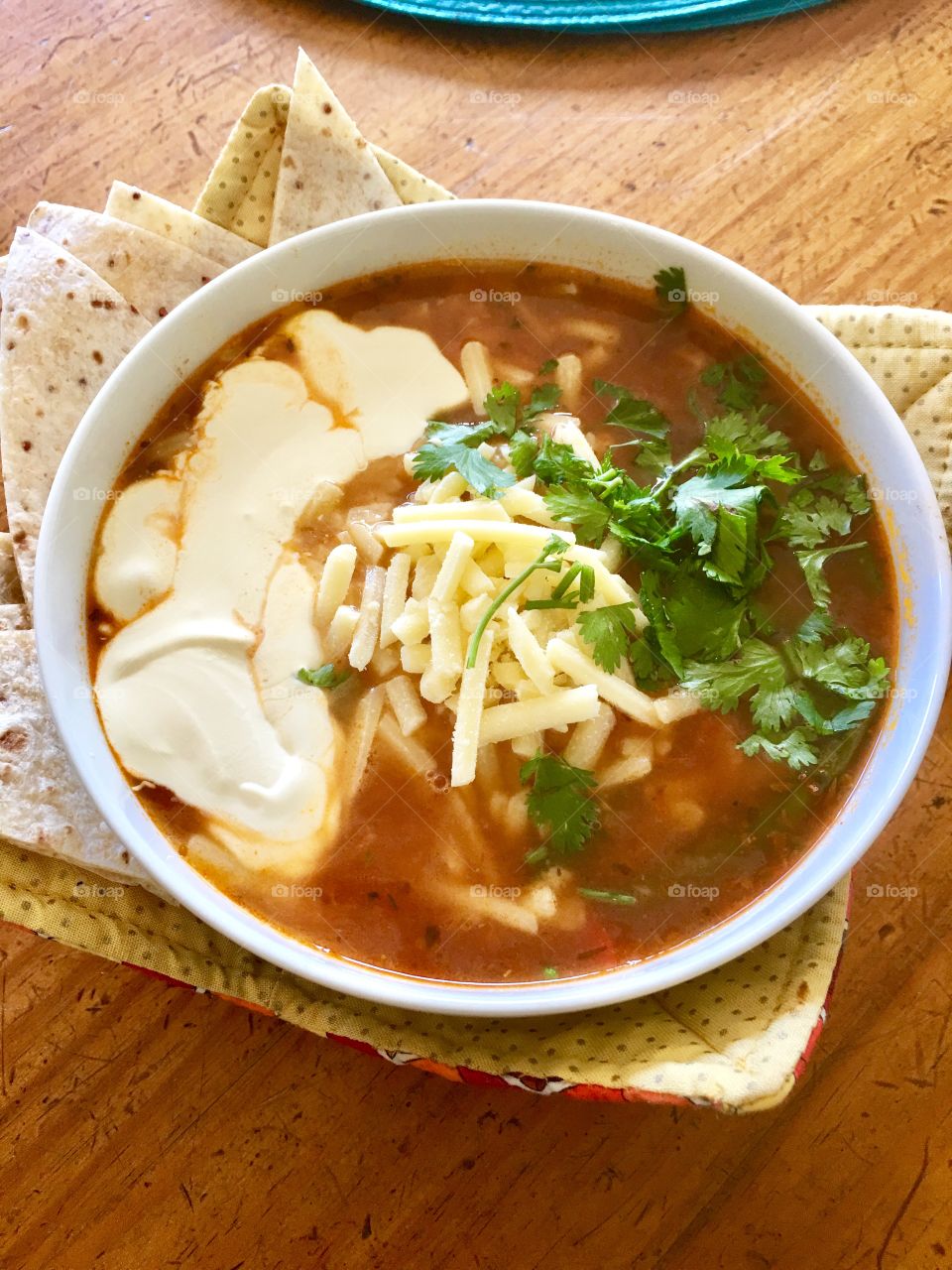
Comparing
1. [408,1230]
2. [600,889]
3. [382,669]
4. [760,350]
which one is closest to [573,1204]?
[408,1230]

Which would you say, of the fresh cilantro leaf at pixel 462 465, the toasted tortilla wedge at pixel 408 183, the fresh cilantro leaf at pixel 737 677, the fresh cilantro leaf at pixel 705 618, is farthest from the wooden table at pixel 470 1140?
the fresh cilantro leaf at pixel 462 465

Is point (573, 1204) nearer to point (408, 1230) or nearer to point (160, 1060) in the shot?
point (408, 1230)

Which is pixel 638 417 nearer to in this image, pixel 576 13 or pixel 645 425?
pixel 645 425

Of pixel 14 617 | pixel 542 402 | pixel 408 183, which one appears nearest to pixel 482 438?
pixel 542 402

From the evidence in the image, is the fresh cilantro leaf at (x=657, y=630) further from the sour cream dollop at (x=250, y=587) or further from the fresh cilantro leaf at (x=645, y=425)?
the sour cream dollop at (x=250, y=587)

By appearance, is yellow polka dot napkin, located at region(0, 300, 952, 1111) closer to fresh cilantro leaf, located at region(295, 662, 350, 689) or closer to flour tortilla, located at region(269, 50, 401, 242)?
fresh cilantro leaf, located at region(295, 662, 350, 689)
